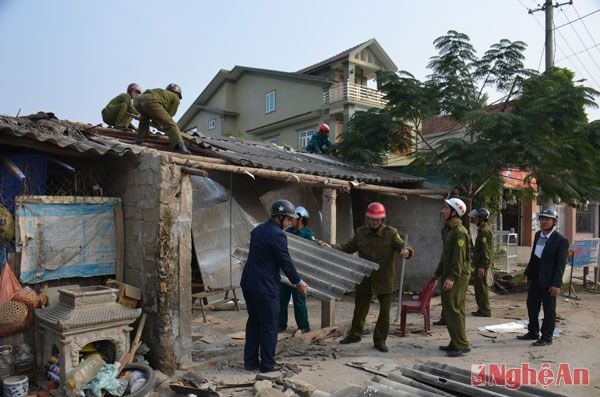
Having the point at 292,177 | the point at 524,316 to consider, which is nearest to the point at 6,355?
the point at 292,177

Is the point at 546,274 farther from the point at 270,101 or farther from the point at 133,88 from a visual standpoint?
the point at 270,101

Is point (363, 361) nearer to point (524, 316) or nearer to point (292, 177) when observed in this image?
point (292, 177)

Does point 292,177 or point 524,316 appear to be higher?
point 292,177

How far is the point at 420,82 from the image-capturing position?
35.8 feet

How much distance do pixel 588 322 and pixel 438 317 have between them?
2.52 metres

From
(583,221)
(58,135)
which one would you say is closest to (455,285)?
(58,135)

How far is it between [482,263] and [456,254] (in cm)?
262

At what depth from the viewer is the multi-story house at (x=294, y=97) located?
839 inches

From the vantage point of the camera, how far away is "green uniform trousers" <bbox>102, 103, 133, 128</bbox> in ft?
27.2

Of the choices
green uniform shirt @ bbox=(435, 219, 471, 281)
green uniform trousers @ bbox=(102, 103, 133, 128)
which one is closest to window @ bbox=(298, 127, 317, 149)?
green uniform trousers @ bbox=(102, 103, 133, 128)

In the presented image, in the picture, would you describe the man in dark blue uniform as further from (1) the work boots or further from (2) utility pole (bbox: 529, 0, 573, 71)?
(2) utility pole (bbox: 529, 0, 573, 71)

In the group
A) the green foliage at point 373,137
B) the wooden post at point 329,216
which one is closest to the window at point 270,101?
the green foliage at point 373,137

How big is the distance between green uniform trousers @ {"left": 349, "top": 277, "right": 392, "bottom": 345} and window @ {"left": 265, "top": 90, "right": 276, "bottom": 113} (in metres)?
19.6

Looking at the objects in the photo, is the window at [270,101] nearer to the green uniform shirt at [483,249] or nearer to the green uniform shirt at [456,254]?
the green uniform shirt at [483,249]
